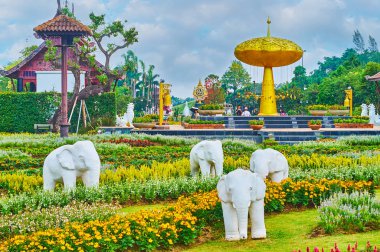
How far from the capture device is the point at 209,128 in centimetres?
3216

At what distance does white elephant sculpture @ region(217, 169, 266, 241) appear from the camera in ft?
29.7

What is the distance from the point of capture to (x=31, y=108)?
39156 millimetres

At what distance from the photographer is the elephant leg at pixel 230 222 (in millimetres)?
9344

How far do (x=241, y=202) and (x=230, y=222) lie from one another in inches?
19.4

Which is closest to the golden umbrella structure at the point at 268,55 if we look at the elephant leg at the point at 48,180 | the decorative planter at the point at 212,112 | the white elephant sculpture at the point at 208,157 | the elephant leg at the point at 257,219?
the decorative planter at the point at 212,112

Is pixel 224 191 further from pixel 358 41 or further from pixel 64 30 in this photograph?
pixel 358 41

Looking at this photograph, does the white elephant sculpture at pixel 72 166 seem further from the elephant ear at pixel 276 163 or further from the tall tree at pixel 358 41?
the tall tree at pixel 358 41

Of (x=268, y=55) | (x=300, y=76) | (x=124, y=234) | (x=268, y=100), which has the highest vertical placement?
(x=300, y=76)

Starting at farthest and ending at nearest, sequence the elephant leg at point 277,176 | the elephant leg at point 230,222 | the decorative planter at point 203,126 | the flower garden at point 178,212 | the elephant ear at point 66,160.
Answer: the decorative planter at point 203,126 → the elephant leg at point 277,176 → the elephant ear at point 66,160 → the elephant leg at point 230,222 → the flower garden at point 178,212

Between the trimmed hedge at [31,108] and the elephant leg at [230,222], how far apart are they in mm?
29946

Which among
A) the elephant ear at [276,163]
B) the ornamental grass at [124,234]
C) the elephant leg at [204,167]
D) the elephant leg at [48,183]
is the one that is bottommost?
the ornamental grass at [124,234]

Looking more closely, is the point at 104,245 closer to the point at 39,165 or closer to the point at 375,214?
the point at 375,214

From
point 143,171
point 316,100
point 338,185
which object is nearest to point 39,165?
point 143,171

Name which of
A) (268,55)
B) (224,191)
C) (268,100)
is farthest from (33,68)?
(224,191)
